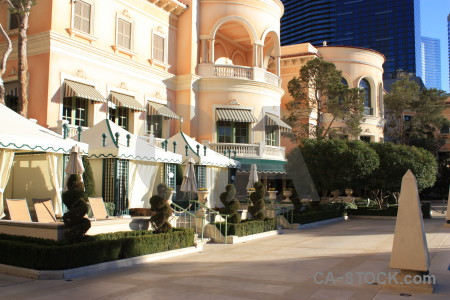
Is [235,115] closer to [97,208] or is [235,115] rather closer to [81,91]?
[81,91]

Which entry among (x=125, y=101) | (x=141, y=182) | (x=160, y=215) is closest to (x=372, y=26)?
(x=125, y=101)

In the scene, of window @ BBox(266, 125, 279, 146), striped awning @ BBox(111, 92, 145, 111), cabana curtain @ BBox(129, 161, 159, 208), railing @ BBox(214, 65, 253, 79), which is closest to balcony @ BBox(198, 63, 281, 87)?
railing @ BBox(214, 65, 253, 79)

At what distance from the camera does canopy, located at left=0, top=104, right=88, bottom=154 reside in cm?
1249

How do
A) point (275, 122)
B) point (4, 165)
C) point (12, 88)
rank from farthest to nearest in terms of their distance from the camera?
point (275, 122), point (12, 88), point (4, 165)

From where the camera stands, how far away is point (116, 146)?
650 inches

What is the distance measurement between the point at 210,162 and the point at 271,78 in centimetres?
1082

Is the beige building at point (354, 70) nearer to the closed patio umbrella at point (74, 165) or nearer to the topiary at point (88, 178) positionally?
the topiary at point (88, 178)

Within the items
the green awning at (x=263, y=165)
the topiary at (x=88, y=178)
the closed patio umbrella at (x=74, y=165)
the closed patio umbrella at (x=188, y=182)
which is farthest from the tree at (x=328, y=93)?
the closed patio umbrella at (x=74, y=165)

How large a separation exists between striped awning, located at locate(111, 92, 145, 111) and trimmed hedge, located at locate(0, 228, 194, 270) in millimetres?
11877

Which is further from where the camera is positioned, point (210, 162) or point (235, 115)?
point (235, 115)

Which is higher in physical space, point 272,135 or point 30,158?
point 272,135

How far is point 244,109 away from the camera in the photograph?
2772 cm

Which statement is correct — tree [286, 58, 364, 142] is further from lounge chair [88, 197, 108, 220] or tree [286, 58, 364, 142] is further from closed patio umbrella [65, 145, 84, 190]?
closed patio umbrella [65, 145, 84, 190]

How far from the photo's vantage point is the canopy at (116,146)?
54.5ft
